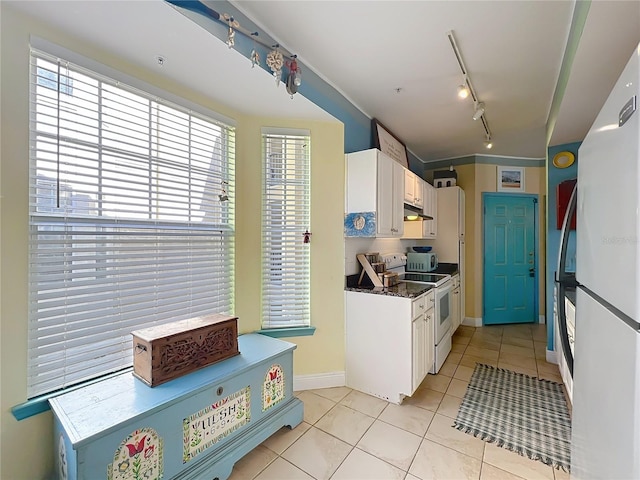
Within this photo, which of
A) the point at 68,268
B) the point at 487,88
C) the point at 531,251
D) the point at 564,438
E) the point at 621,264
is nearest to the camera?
the point at 621,264

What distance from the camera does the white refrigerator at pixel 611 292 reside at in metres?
0.62

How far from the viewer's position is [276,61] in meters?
1.74

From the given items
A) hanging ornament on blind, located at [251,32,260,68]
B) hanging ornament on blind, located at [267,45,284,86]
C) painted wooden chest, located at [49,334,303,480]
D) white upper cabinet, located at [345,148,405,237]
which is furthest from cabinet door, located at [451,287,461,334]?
hanging ornament on blind, located at [251,32,260,68]

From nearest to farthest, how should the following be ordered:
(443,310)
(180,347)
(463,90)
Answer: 1. (180,347)
2. (463,90)
3. (443,310)

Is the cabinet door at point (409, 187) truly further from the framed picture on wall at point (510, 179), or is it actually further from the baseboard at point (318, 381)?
the framed picture on wall at point (510, 179)

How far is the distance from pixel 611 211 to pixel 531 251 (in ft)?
14.9

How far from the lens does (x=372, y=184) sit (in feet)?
8.14

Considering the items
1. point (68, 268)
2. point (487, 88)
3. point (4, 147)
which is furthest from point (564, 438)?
point (4, 147)

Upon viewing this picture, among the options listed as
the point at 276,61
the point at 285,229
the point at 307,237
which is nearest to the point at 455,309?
A: the point at 307,237

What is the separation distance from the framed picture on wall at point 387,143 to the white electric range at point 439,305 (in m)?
1.19

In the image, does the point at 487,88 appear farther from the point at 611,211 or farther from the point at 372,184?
the point at 611,211

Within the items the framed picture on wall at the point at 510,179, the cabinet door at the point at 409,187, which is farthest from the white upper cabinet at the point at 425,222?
the framed picture on wall at the point at 510,179

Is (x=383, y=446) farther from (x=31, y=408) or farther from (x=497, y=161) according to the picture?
(x=497, y=161)

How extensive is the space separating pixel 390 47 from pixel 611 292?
1888 mm
